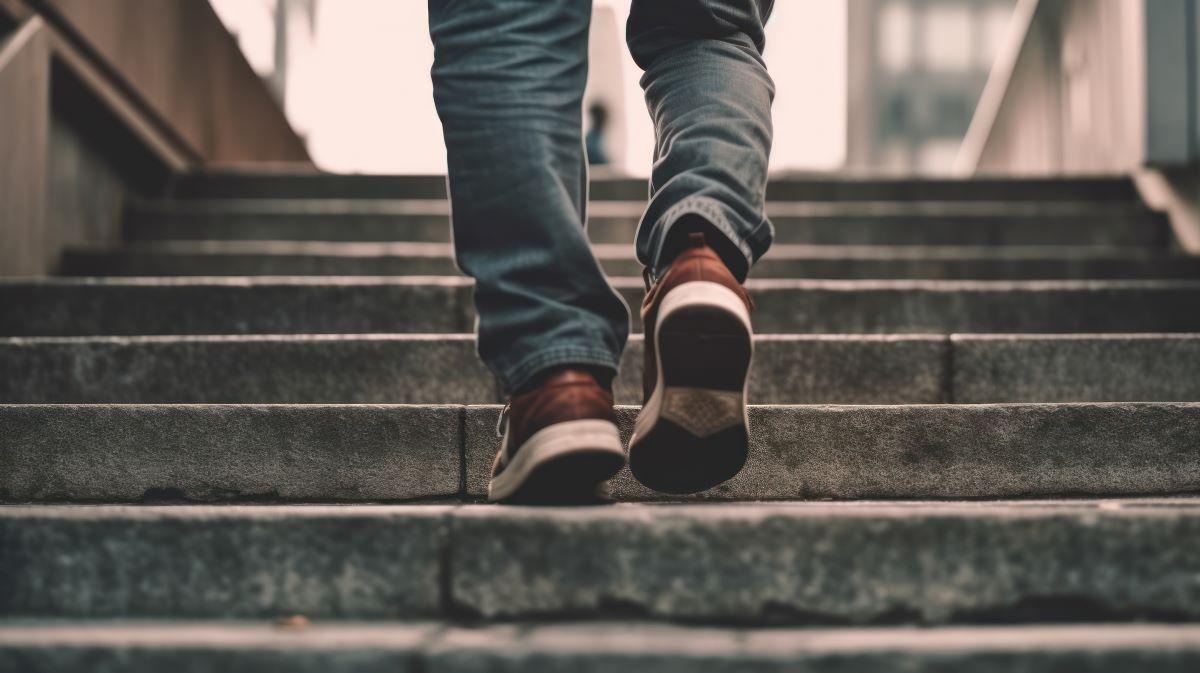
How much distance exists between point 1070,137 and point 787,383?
3.55 metres

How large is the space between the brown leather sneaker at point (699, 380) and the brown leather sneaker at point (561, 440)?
2.5 inches

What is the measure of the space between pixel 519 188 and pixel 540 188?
1.0 inches

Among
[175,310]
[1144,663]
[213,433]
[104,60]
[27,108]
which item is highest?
[104,60]

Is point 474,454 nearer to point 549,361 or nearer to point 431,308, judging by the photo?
point 549,361

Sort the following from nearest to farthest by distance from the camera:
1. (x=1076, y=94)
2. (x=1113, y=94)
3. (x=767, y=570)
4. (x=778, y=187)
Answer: (x=767, y=570), (x=1113, y=94), (x=778, y=187), (x=1076, y=94)

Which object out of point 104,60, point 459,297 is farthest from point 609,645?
point 104,60

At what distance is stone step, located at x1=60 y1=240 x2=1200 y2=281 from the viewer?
3.43 m

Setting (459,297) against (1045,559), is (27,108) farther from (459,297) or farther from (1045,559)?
(1045,559)

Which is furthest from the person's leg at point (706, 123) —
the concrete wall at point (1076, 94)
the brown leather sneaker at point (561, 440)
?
the concrete wall at point (1076, 94)

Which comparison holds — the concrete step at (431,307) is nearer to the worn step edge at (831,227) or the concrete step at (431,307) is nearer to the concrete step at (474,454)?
the concrete step at (474,454)

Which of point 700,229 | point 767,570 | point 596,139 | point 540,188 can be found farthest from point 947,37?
point 767,570

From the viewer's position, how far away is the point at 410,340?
7.63ft

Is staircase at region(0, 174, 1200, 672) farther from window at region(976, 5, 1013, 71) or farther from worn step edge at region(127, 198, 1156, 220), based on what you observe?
window at region(976, 5, 1013, 71)

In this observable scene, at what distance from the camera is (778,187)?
4.62 meters
